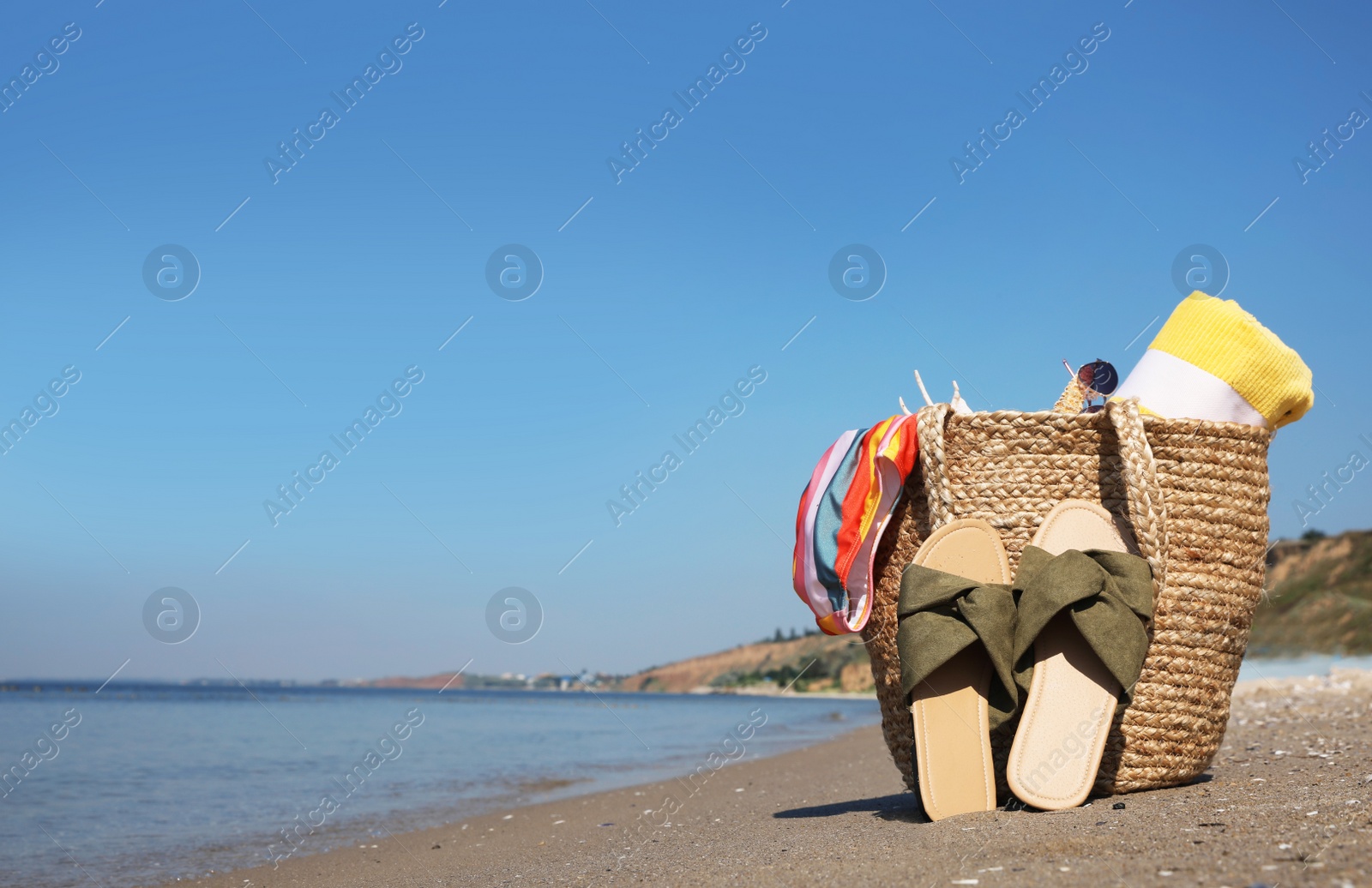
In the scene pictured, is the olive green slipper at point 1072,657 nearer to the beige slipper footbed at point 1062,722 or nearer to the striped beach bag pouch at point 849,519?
the beige slipper footbed at point 1062,722

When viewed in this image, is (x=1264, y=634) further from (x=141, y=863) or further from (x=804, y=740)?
(x=141, y=863)

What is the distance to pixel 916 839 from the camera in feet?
9.08

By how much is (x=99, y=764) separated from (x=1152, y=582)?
1134 cm

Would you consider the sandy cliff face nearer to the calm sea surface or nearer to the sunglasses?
the calm sea surface

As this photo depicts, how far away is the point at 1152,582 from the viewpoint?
3117 mm

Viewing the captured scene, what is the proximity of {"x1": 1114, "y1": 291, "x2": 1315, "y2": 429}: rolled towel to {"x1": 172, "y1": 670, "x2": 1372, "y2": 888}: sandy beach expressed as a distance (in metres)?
1.37

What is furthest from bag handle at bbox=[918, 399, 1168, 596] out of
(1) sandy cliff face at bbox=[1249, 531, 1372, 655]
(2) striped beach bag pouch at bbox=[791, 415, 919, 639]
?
(1) sandy cliff face at bbox=[1249, 531, 1372, 655]

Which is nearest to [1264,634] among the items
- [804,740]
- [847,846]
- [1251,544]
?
[804,740]

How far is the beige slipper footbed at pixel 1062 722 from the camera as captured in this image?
3.00 m

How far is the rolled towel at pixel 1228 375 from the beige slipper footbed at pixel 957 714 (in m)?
0.94

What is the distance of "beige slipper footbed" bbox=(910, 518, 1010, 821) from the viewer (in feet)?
10.2

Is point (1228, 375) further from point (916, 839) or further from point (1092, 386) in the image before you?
point (916, 839)

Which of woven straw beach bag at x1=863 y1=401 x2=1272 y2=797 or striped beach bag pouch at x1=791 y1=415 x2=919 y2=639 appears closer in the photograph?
woven straw beach bag at x1=863 y1=401 x2=1272 y2=797

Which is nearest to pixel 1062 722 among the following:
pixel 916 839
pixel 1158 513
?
pixel 916 839
